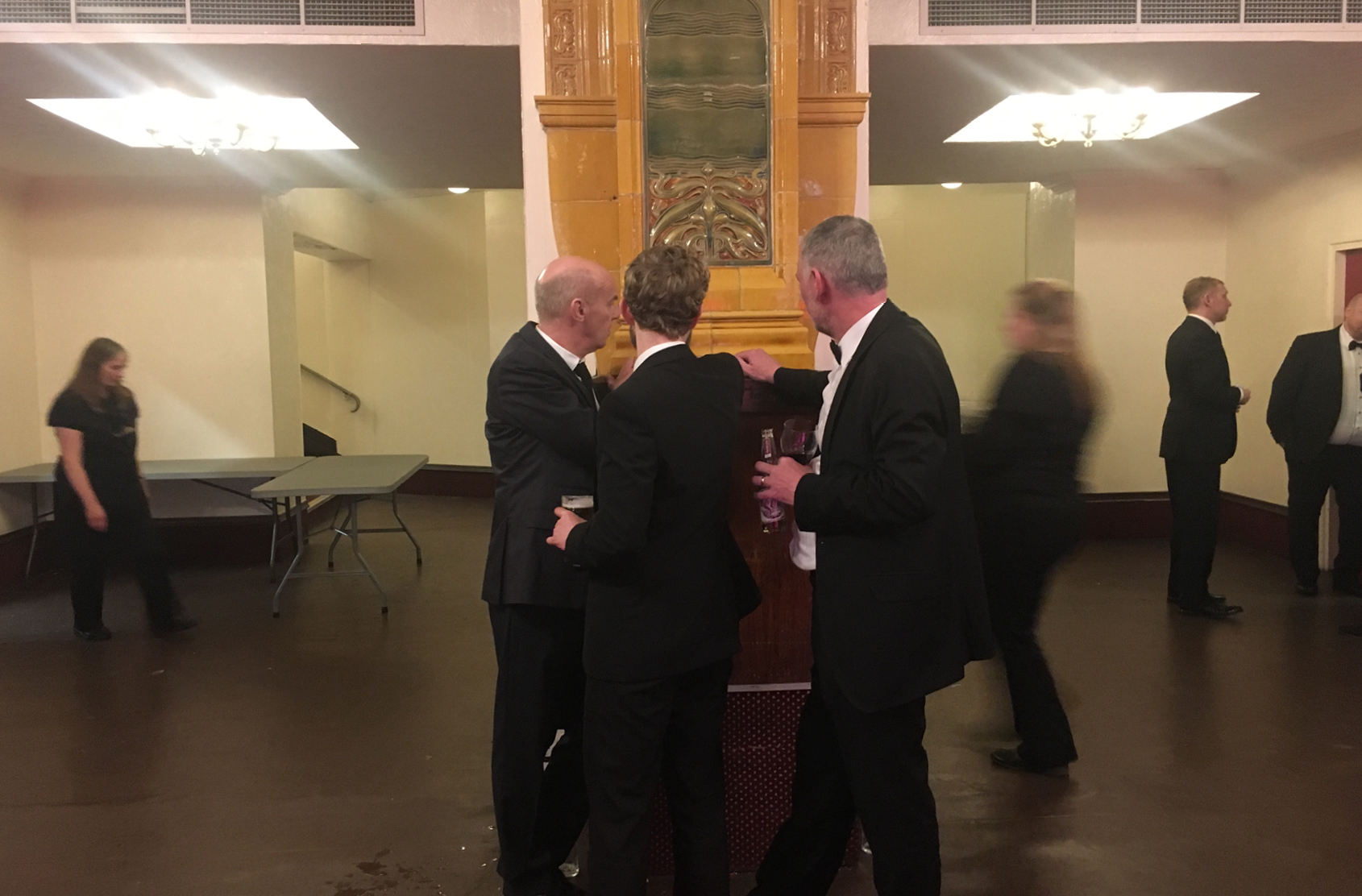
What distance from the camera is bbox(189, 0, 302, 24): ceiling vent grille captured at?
3.99 meters

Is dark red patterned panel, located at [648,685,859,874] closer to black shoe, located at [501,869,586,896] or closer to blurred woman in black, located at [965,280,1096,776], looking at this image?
black shoe, located at [501,869,586,896]

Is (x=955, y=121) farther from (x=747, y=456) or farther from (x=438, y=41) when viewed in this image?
(x=747, y=456)

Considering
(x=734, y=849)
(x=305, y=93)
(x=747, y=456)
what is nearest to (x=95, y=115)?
(x=305, y=93)

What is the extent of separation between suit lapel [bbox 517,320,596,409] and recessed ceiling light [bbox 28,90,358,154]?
3321 millimetres

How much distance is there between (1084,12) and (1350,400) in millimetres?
2796

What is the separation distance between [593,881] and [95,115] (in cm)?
515

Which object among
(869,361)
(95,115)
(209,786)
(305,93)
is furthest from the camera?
(95,115)

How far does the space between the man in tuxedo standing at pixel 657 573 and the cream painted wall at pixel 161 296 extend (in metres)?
5.84

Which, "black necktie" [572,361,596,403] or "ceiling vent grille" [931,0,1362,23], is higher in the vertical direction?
"ceiling vent grille" [931,0,1362,23]

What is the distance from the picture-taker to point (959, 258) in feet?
34.6

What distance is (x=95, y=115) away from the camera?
5.43 metres

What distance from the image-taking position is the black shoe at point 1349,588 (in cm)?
566

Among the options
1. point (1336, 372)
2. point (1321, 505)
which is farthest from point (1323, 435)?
point (1321, 505)

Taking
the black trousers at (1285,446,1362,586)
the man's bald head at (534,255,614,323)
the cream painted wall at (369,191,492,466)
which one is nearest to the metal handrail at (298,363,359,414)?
the cream painted wall at (369,191,492,466)
